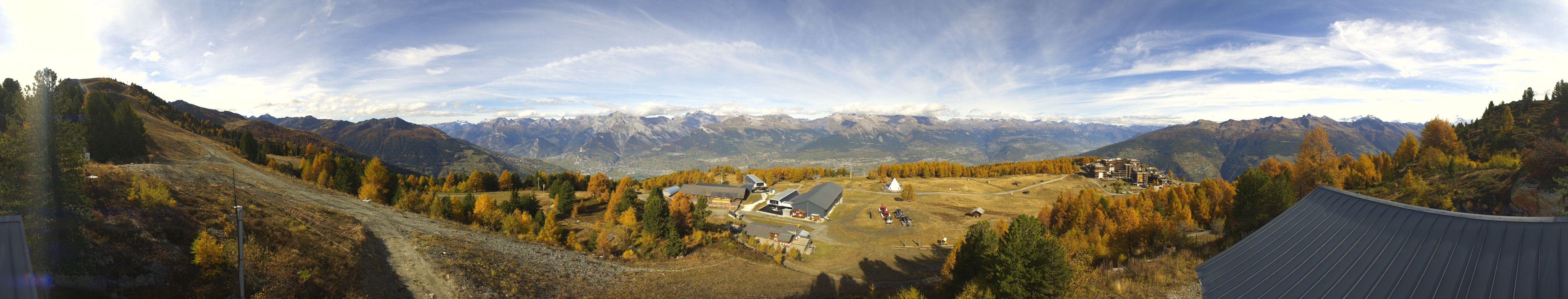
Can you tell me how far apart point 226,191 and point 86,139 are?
1913cm

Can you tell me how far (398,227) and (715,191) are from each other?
2015 inches

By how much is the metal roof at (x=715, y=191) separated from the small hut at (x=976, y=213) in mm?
36935

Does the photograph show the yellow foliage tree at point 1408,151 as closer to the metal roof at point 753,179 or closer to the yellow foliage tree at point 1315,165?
the yellow foliage tree at point 1315,165

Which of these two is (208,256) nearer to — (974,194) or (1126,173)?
(974,194)

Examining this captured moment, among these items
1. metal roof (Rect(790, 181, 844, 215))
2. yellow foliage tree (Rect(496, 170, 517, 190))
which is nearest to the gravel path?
metal roof (Rect(790, 181, 844, 215))

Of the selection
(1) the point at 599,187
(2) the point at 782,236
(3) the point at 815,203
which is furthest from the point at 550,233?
Answer: (1) the point at 599,187

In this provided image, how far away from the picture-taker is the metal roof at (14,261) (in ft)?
22.9

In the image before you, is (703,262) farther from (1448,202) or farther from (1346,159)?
(1346,159)

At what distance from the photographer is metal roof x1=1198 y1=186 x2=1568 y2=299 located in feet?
26.6

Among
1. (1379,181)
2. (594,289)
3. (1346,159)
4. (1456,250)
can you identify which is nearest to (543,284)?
(594,289)

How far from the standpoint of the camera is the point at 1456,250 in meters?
9.02

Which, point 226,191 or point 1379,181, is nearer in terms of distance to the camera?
point 226,191

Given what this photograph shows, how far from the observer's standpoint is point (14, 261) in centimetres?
712

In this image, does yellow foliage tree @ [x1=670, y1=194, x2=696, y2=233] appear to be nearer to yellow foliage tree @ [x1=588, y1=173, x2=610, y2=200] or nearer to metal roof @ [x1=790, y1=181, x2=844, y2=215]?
metal roof @ [x1=790, y1=181, x2=844, y2=215]
